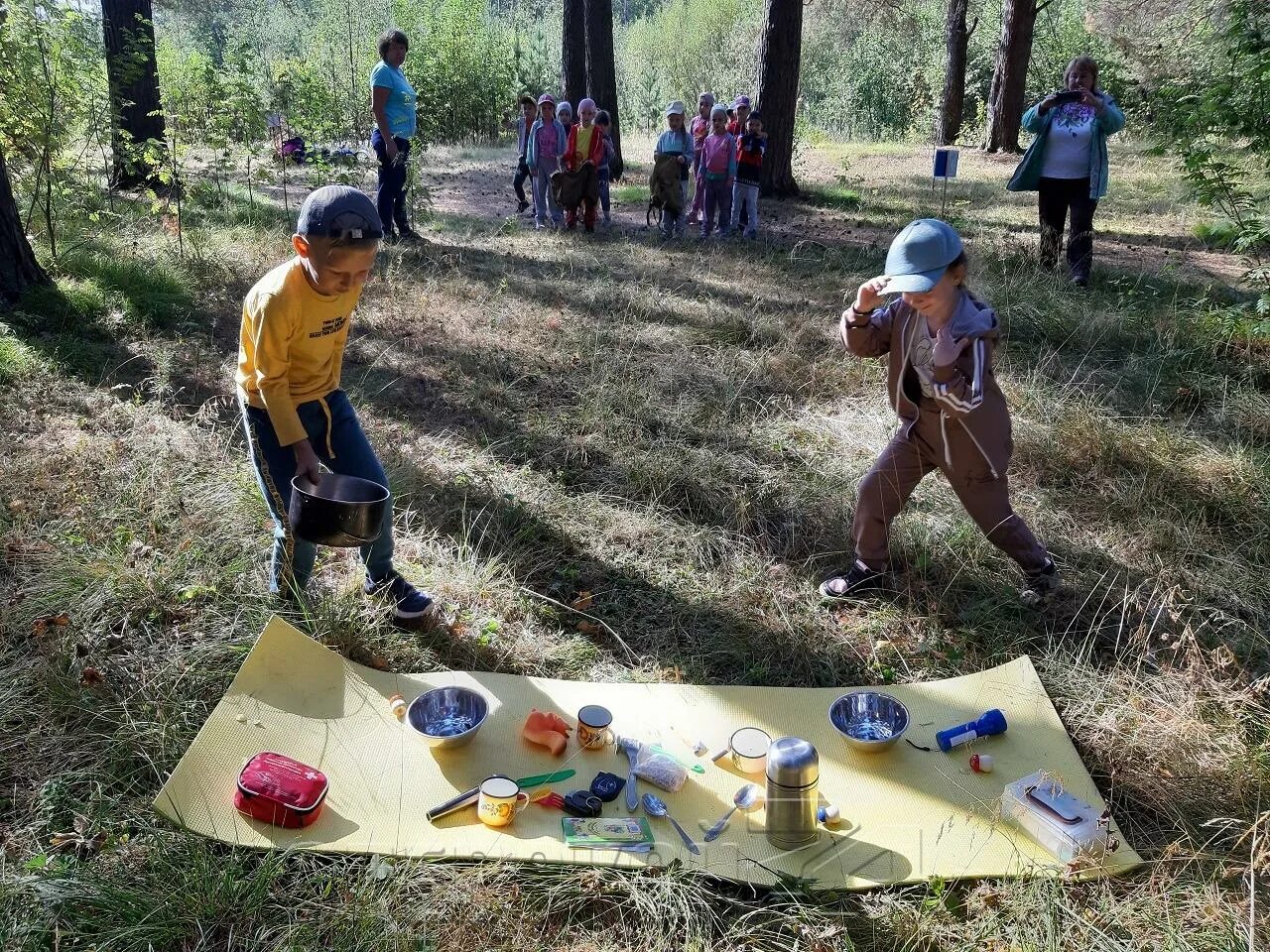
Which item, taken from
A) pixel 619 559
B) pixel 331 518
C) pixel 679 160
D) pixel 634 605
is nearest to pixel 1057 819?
pixel 634 605

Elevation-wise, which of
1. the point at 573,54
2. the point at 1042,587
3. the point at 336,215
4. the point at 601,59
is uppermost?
the point at 573,54

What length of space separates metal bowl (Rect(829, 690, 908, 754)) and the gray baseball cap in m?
2.13

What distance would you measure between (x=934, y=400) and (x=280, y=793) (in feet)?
8.15

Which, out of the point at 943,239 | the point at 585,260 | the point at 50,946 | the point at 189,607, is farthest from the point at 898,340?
the point at 585,260

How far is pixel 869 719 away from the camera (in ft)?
9.74

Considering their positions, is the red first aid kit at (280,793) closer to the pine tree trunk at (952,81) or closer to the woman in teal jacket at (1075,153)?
the woman in teal jacket at (1075,153)

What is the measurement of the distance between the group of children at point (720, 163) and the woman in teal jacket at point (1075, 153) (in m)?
3.28

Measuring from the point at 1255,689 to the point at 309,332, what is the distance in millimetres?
3116

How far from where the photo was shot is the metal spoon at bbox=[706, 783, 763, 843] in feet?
8.38

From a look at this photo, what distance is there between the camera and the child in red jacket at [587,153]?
990 cm

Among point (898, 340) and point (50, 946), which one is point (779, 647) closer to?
point (898, 340)

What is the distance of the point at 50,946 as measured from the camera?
80.8 inches

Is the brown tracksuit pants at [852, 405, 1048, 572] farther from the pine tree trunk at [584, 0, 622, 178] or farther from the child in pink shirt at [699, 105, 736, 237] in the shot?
the pine tree trunk at [584, 0, 622, 178]

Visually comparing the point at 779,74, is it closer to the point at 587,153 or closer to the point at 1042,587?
the point at 587,153
